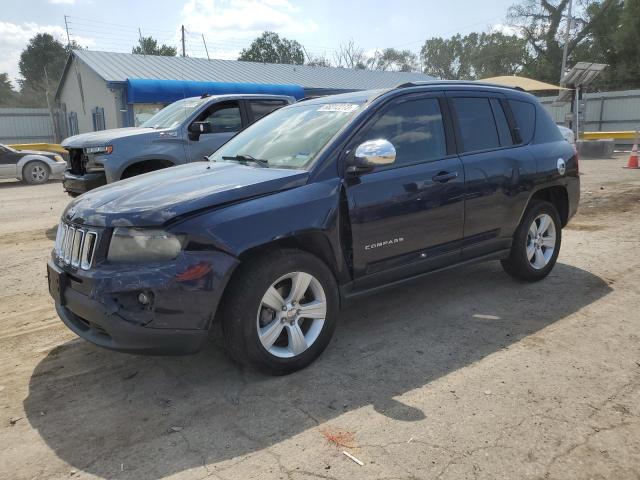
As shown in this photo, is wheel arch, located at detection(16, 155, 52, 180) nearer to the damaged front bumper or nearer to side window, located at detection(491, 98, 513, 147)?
the damaged front bumper

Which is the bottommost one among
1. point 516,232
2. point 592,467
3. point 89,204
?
point 592,467

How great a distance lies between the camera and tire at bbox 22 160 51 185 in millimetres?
15337

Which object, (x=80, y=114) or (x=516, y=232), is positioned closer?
(x=516, y=232)

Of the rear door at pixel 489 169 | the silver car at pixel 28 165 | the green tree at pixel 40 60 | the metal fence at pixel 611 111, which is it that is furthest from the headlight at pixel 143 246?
the green tree at pixel 40 60

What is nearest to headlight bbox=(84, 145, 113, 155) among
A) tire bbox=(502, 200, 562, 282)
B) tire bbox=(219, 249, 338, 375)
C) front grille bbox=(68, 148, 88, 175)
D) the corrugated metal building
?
front grille bbox=(68, 148, 88, 175)

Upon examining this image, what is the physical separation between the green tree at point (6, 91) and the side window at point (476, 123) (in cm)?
7056

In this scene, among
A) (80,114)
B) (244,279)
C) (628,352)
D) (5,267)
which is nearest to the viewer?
(244,279)

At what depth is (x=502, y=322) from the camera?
442 centimetres

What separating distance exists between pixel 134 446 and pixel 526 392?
2.28 m

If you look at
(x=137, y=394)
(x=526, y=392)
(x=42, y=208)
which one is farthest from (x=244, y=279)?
(x=42, y=208)

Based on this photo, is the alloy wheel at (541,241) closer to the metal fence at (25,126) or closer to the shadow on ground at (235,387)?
the shadow on ground at (235,387)

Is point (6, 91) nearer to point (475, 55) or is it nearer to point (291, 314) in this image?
point (475, 55)

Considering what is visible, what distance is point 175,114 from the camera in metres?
8.89

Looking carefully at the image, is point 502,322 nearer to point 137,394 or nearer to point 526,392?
point 526,392
